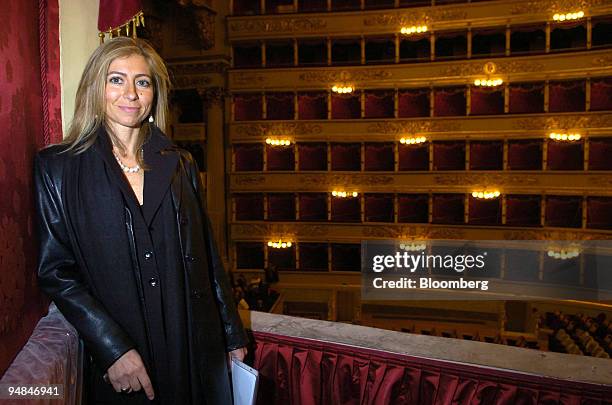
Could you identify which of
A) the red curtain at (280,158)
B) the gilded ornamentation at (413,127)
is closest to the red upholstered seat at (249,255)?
the red curtain at (280,158)

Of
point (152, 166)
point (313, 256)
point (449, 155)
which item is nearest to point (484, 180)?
point (449, 155)

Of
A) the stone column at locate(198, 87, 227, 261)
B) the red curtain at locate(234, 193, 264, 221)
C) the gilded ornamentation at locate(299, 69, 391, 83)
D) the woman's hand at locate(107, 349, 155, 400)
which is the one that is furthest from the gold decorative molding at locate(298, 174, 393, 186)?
the woman's hand at locate(107, 349, 155, 400)

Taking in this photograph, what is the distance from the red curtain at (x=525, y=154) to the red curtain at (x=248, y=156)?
23.5ft

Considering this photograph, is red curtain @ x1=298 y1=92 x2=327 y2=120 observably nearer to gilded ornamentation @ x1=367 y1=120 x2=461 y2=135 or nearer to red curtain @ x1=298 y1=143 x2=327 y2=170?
red curtain @ x1=298 y1=143 x2=327 y2=170

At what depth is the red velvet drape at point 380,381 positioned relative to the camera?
6.54 ft

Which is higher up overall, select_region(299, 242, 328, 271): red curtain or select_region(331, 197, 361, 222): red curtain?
select_region(331, 197, 361, 222): red curtain

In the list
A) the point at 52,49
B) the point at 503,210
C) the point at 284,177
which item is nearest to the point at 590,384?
the point at 52,49

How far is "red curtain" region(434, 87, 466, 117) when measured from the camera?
13.6m

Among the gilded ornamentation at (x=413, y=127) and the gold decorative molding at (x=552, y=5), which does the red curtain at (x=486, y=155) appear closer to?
the gilded ornamentation at (x=413, y=127)

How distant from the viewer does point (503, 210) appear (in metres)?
13.3

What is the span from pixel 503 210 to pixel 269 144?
22.8 feet

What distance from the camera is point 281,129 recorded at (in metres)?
14.6

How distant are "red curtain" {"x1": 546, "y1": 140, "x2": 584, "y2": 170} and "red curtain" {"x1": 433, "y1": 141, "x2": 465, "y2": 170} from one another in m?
2.22

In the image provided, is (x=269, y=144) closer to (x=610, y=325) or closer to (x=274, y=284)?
(x=274, y=284)
